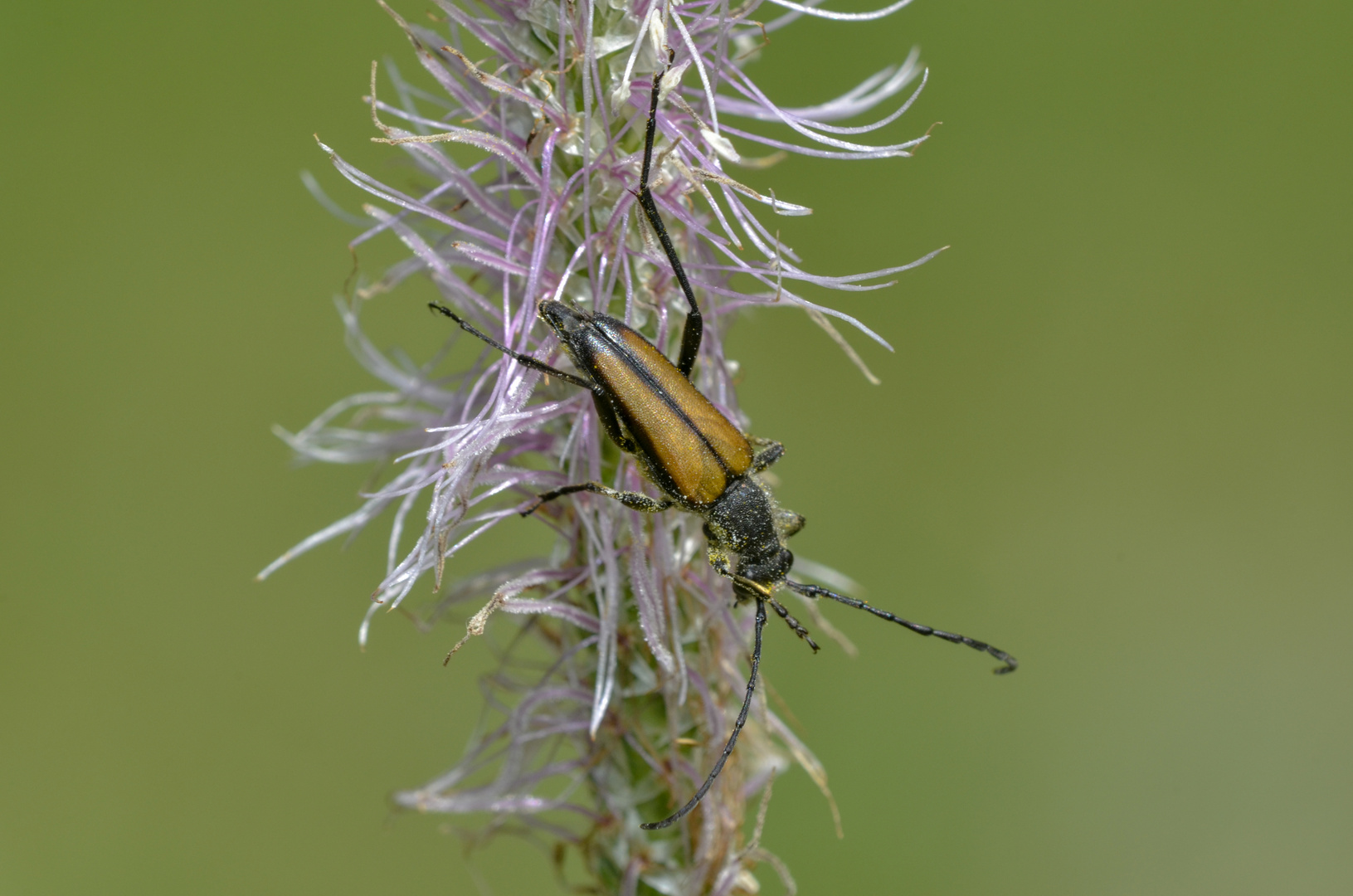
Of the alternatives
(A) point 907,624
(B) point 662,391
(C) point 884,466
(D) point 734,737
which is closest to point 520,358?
(B) point 662,391

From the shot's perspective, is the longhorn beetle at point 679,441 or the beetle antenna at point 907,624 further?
the beetle antenna at point 907,624

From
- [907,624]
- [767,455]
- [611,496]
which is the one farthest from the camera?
[767,455]

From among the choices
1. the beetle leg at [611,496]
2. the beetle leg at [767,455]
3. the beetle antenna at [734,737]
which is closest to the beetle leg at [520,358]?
the beetle leg at [611,496]

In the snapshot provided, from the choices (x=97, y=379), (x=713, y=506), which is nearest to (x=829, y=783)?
(x=713, y=506)

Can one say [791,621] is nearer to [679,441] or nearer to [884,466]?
[679,441]

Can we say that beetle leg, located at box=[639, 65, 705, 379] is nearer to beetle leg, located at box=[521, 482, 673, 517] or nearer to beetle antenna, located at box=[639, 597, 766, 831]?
beetle leg, located at box=[521, 482, 673, 517]

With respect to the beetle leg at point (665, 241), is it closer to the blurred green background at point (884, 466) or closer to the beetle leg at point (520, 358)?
the beetle leg at point (520, 358)
